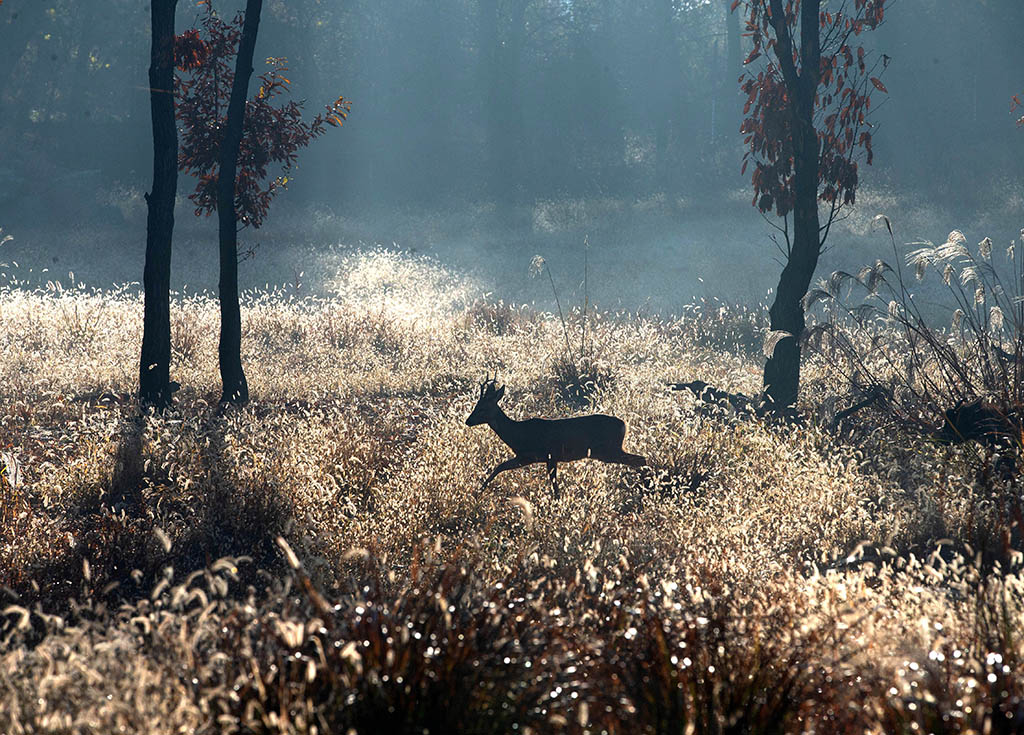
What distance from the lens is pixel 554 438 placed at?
233 inches

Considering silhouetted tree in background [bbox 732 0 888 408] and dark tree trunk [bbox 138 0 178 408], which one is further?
silhouetted tree in background [bbox 732 0 888 408]

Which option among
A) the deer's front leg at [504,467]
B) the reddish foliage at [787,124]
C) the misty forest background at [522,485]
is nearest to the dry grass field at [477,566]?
the misty forest background at [522,485]

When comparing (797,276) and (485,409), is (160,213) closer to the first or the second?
(485,409)

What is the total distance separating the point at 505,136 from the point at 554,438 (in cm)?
3457

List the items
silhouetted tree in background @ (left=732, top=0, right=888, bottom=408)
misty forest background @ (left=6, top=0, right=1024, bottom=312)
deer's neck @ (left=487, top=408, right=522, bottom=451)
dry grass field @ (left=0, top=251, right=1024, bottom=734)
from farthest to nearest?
1. misty forest background @ (left=6, top=0, right=1024, bottom=312)
2. silhouetted tree in background @ (left=732, top=0, right=888, bottom=408)
3. deer's neck @ (left=487, top=408, right=522, bottom=451)
4. dry grass field @ (left=0, top=251, right=1024, bottom=734)

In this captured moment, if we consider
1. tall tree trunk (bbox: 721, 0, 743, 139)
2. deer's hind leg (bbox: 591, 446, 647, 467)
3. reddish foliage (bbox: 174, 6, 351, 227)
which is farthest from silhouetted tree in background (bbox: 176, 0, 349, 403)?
tall tree trunk (bbox: 721, 0, 743, 139)

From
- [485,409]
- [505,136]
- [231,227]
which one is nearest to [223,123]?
[231,227]

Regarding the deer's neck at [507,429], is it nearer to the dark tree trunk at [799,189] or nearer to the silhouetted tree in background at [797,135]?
the silhouetted tree in background at [797,135]

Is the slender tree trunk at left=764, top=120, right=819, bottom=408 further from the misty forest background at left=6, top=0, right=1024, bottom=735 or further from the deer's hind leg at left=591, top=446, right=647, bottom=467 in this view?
the deer's hind leg at left=591, top=446, right=647, bottom=467

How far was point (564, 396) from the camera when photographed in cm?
976

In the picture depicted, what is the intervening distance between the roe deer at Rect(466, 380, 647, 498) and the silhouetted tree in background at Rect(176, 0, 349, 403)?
409 centimetres

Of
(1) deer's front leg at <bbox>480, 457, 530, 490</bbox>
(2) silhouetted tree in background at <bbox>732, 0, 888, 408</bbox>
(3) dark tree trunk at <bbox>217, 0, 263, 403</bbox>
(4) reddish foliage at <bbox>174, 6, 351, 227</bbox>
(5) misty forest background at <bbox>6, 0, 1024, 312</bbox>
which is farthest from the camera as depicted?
(5) misty forest background at <bbox>6, 0, 1024, 312</bbox>

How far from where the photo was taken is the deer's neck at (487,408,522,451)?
5.98 metres

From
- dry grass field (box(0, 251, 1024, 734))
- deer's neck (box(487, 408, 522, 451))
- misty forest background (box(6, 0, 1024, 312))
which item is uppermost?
misty forest background (box(6, 0, 1024, 312))
